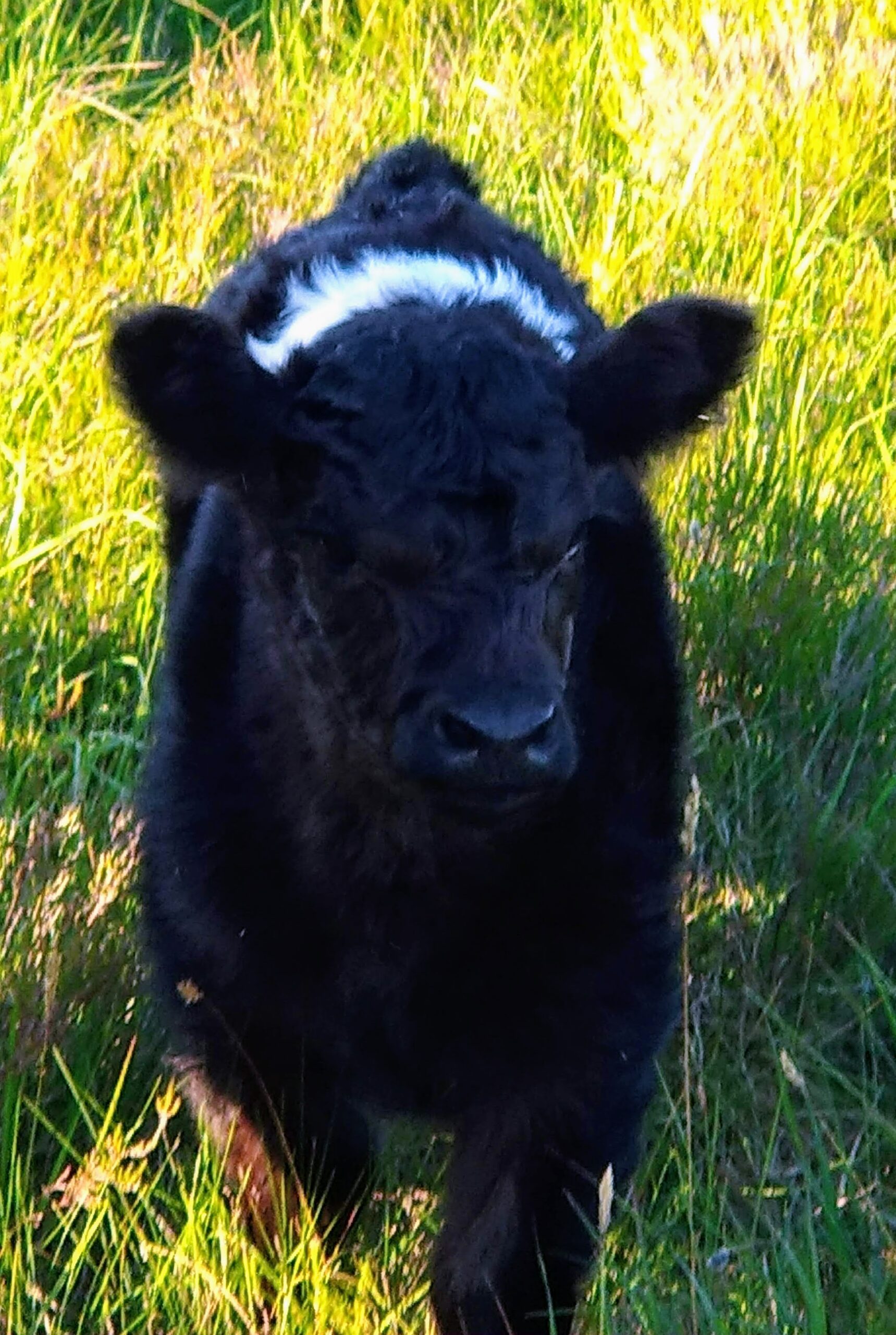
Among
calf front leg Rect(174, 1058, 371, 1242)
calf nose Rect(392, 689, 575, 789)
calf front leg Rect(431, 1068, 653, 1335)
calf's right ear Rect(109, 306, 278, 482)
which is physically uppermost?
calf's right ear Rect(109, 306, 278, 482)

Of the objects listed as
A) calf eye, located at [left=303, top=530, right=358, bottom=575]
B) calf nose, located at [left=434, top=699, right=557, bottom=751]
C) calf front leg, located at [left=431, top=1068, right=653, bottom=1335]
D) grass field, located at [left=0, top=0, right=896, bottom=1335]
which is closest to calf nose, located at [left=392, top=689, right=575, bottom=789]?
calf nose, located at [left=434, top=699, right=557, bottom=751]

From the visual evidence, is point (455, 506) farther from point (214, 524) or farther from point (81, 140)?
point (81, 140)

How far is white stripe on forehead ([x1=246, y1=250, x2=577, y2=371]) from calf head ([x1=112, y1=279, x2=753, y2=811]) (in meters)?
0.04

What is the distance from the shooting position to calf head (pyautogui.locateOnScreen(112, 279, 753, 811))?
8.59 feet

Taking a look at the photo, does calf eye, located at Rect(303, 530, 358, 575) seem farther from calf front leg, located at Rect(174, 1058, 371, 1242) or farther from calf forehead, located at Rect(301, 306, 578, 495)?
calf front leg, located at Rect(174, 1058, 371, 1242)

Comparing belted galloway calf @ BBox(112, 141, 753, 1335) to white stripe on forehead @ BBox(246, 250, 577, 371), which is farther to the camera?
white stripe on forehead @ BBox(246, 250, 577, 371)

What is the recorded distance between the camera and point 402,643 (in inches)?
106

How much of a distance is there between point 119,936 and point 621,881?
877 mm

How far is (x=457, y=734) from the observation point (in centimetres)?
258

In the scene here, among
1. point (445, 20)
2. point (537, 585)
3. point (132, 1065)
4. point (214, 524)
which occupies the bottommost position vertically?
point (132, 1065)

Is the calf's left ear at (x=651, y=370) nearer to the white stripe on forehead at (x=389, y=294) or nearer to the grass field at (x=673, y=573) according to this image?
the white stripe on forehead at (x=389, y=294)

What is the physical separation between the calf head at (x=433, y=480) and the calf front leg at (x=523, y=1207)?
0.53 m

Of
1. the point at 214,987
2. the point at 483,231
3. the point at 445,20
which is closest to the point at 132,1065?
the point at 214,987

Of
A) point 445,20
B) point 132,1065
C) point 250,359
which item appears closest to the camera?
point 250,359
